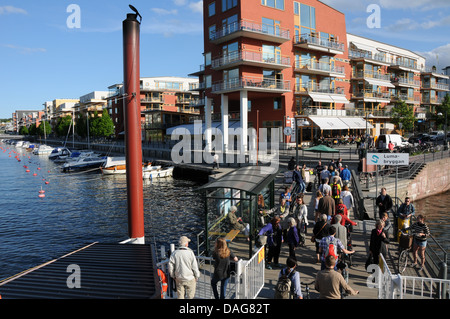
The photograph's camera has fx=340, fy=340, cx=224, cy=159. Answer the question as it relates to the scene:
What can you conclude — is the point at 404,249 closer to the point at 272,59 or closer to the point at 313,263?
the point at 313,263

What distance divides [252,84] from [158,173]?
15.5m

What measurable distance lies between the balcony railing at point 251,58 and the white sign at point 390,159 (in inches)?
993

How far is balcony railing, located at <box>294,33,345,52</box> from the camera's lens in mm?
43375

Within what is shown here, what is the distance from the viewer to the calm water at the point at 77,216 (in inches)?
744

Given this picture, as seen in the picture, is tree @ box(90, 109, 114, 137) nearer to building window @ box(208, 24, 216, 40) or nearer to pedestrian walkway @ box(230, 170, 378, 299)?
building window @ box(208, 24, 216, 40)

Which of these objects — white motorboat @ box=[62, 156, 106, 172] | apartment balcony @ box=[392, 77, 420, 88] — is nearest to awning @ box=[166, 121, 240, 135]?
white motorboat @ box=[62, 156, 106, 172]

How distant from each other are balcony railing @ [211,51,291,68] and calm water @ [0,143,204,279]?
14680 mm

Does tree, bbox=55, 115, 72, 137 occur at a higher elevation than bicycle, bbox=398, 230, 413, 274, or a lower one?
higher

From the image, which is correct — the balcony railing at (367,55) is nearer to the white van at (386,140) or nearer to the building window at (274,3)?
the building window at (274,3)

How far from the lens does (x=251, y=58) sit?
38.3m

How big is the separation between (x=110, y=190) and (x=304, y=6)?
33.8m

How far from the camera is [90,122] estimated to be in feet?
282

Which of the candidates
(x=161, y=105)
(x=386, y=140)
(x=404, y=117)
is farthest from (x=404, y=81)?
(x=161, y=105)
